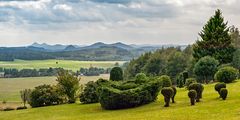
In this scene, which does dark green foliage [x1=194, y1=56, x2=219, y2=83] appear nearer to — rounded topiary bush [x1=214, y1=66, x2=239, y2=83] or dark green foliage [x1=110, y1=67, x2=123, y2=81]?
rounded topiary bush [x1=214, y1=66, x2=239, y2=83]

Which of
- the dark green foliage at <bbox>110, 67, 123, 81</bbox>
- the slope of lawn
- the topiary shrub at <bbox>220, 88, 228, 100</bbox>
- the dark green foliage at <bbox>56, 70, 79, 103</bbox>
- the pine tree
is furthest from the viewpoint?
the pine tree

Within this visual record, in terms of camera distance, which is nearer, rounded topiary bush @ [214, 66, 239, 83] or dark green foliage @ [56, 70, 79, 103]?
rounded topiary bush @ [214, 66, 239, 83]

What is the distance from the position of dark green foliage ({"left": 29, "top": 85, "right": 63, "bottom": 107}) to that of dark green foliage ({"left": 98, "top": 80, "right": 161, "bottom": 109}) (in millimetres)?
18264

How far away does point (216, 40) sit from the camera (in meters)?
85.3

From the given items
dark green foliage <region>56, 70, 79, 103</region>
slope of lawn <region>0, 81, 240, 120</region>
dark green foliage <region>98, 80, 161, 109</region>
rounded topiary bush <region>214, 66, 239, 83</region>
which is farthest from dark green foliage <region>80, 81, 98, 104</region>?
rounded topiary bush <region>214, 66, 239, 83</region>

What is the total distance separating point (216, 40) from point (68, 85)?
1368 inches

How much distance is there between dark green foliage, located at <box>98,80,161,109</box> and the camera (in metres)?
48.9

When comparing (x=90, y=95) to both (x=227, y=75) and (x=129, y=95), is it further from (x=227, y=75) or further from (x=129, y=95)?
(x=227, y=75)

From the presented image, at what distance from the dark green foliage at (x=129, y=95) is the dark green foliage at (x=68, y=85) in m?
18.1

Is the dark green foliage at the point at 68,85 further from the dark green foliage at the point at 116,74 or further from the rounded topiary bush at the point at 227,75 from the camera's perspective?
the rounded topiary bush at the point at 227,75

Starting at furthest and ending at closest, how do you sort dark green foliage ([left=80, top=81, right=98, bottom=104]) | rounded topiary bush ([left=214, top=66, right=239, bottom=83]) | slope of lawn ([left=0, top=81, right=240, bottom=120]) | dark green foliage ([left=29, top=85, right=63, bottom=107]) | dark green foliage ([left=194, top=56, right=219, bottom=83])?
dark green foliage ([left=194, top=56, right=219, bottom=83]) < dark green foliage ([left=29, top=85, right=63, bottom=107]) < rounded topiary bush ([left=214, top=66, right=239, bottom=83]) < dark green foliage ([left=80, top=81, right=98, bottom=104]) < slope of lawn ([left=0, top=81, right=240, bottom=120])

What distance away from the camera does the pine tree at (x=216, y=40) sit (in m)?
84.9

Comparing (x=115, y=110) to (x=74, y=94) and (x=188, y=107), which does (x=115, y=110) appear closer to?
(x=188, y=107)

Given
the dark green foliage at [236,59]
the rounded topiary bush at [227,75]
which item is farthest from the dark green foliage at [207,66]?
the dark green foliage at [236,59]
